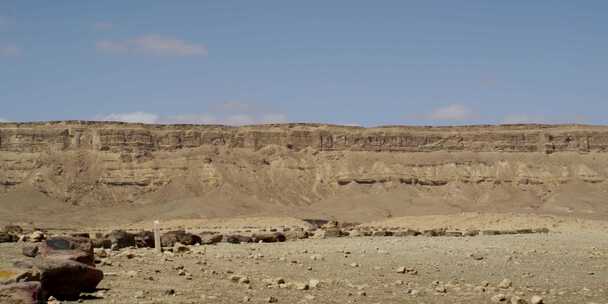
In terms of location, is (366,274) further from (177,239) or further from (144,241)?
(177,239)

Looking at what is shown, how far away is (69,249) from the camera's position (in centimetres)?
1360

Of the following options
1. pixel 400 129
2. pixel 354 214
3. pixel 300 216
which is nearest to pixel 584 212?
pixel 354 214

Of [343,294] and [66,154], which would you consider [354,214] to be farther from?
[343,294]

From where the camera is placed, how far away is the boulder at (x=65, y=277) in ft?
37.6

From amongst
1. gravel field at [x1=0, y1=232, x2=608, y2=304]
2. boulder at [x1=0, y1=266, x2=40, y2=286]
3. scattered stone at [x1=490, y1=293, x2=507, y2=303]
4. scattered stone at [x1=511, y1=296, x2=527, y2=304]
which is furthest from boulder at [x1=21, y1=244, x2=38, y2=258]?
scattered stone at [x1=511, y1=296, x2=527, y2=304]

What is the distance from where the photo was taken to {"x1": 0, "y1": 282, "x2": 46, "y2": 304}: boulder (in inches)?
373

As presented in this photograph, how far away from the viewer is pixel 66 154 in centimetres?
9594

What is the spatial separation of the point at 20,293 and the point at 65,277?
229cm

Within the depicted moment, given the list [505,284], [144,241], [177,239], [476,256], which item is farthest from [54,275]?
[177,239]

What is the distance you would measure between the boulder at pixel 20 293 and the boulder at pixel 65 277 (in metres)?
1.28

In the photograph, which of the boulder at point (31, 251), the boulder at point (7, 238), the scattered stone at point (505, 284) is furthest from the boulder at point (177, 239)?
the scattered stone at point (505, 284)

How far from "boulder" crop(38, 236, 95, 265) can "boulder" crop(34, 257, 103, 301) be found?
0.61 m

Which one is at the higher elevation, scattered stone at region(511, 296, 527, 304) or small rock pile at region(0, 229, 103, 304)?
small rock pile at region(0, 229, 103, 304)

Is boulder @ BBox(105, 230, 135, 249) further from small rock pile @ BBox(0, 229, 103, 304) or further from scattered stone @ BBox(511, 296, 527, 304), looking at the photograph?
scattered stone @ BBox(511, 296, 527, 304)
